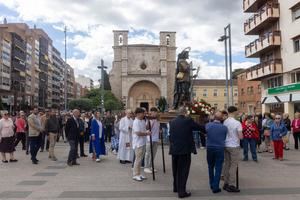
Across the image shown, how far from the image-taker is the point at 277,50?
41688 millimetres

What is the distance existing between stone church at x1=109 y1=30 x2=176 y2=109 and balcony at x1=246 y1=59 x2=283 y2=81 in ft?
194

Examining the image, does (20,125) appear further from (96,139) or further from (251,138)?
(251,138)

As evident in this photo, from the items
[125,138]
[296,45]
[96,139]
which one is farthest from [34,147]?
[296,45]

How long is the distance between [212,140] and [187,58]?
12.6m

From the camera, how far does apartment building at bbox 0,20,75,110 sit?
73.9 metres

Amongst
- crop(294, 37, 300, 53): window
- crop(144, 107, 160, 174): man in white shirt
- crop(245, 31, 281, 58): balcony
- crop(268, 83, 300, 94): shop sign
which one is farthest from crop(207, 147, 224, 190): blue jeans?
crop(245, 31, 281, 58): balcony

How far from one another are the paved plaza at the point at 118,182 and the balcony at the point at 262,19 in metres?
27.5

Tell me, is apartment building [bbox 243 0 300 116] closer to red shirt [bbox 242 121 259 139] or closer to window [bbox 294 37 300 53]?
window [bbox 294 37 300 53]

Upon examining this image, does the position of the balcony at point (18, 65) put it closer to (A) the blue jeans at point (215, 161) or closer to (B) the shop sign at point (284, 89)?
(B) the shop sign at point (284, 89)

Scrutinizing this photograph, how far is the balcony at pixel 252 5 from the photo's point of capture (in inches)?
1752

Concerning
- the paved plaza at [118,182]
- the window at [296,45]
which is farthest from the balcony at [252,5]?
the paved plaza at [118,182]

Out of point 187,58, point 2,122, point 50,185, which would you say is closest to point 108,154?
point 2,122

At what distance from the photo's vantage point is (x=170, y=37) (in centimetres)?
11412

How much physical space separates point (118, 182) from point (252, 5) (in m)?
38.5
